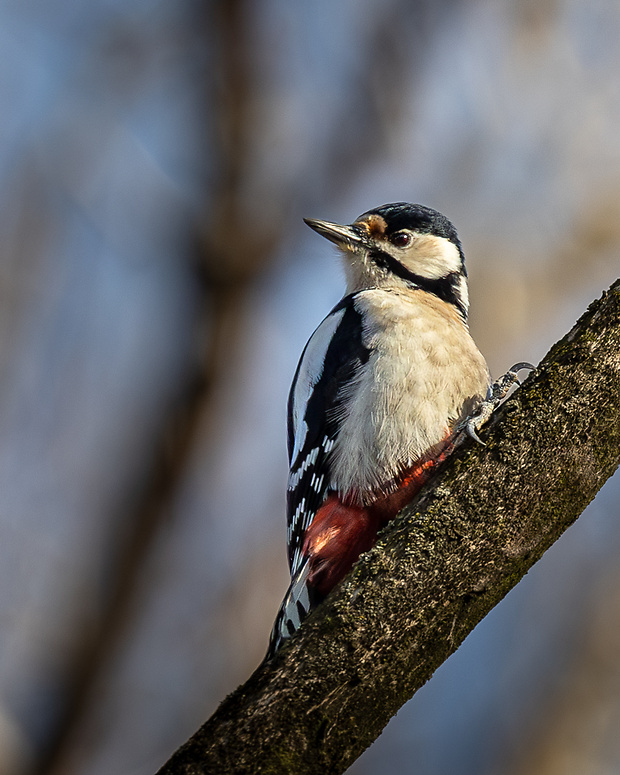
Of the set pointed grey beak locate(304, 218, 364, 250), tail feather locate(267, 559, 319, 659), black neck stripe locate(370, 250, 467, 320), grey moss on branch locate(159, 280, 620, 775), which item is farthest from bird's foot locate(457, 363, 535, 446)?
pointed grey beak locate(304, 218, 364, 250)

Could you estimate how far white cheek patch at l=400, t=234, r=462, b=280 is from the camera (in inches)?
167

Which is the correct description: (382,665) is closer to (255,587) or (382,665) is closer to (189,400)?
(189,400)

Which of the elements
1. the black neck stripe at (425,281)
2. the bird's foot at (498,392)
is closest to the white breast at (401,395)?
the bird's foot at (498,392)

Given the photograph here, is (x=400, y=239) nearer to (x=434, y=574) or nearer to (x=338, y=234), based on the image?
(x=338, y=234)

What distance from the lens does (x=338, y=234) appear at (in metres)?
4.18

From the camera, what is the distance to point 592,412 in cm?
217

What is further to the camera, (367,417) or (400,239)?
(400,239)

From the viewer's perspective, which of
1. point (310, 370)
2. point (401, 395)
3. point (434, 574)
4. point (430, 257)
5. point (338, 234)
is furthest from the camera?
point (430, 257)

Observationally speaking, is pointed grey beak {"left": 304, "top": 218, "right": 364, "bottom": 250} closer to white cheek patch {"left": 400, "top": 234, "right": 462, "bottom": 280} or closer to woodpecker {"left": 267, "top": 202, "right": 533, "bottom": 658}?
white cheek patch {"left": 400, "top": 234, "right": 462, "bottom": 280}

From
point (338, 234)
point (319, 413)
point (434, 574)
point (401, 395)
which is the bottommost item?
point (434, 574)

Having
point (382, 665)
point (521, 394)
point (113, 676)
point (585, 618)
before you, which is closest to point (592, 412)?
point (521, 394)

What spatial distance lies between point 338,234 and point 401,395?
1234 mm

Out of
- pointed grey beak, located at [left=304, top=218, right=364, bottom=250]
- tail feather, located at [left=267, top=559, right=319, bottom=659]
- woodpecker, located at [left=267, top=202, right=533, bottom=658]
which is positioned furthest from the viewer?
pointed grey beak, located at [left=304, top=218, right=364, bottom=250]

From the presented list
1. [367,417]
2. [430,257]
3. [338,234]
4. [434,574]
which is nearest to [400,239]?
[430,257]
